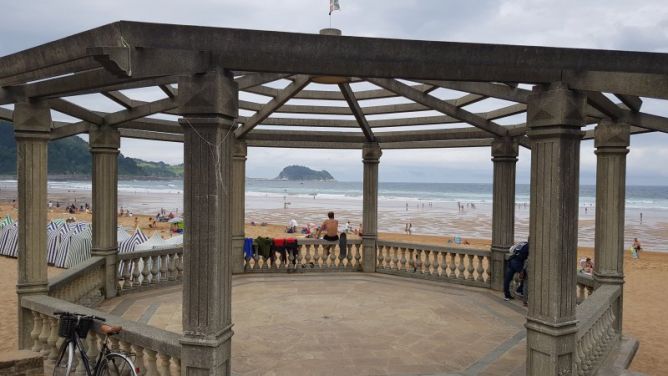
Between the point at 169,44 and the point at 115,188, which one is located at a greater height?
the point at 169,44

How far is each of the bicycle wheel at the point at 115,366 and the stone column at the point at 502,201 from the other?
8043 mm

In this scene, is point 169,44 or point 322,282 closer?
point 169,44

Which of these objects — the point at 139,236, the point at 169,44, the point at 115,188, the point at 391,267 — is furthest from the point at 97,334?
the point at 139,236

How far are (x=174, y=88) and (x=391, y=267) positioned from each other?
7.04 meters

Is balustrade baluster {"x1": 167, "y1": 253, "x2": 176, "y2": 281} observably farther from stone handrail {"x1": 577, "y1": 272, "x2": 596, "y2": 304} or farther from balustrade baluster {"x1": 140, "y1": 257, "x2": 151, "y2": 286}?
stone handrail {"x1": 577, "y1": 272, "x2": 596, "y2": 304}

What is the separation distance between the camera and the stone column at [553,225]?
→ 440 cm

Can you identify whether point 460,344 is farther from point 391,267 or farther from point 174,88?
point 174,88

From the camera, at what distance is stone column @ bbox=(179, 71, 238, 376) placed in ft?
13.3

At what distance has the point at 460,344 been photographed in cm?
676

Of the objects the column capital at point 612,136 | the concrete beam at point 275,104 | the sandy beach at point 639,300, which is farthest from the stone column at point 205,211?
the sandy beach at point 639,300

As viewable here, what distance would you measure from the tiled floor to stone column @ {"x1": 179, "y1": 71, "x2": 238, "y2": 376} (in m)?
1.70

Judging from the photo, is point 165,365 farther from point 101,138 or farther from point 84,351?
point 101,138

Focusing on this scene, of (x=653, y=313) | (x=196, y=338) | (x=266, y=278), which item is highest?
(x=196, y=338)

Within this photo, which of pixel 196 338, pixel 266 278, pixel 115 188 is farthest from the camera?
pixel 266 278
